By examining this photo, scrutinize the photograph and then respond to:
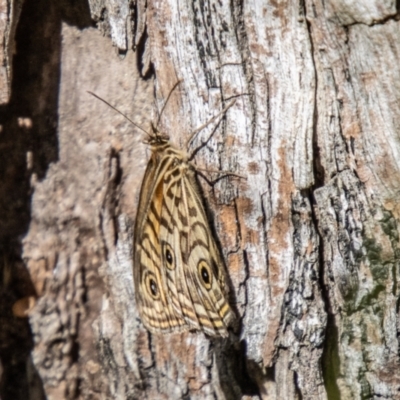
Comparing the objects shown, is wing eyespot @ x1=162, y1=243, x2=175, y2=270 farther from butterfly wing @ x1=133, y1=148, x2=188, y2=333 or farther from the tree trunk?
the tree trunk

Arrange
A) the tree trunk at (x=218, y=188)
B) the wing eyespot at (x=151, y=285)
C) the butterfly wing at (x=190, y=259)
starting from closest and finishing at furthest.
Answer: the tree trunk at (x=218, y=188), the butterfly wing at (x=190, y=259), the wing eyespot at (x=151, y=285)

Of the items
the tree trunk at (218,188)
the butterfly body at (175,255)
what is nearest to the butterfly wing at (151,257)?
the butterfly body at (175,255)

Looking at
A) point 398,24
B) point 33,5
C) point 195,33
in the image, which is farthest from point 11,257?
point 398,24

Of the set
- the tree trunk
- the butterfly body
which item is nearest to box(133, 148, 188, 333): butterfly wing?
the butterfly body

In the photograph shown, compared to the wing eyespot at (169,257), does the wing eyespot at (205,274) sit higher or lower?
lower

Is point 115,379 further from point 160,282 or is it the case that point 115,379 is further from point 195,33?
point 195,33

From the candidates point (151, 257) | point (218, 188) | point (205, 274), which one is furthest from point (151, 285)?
point (218, 188)

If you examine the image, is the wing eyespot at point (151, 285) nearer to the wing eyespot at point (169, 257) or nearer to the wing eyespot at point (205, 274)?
the wing eyespot at point (169, 257)
